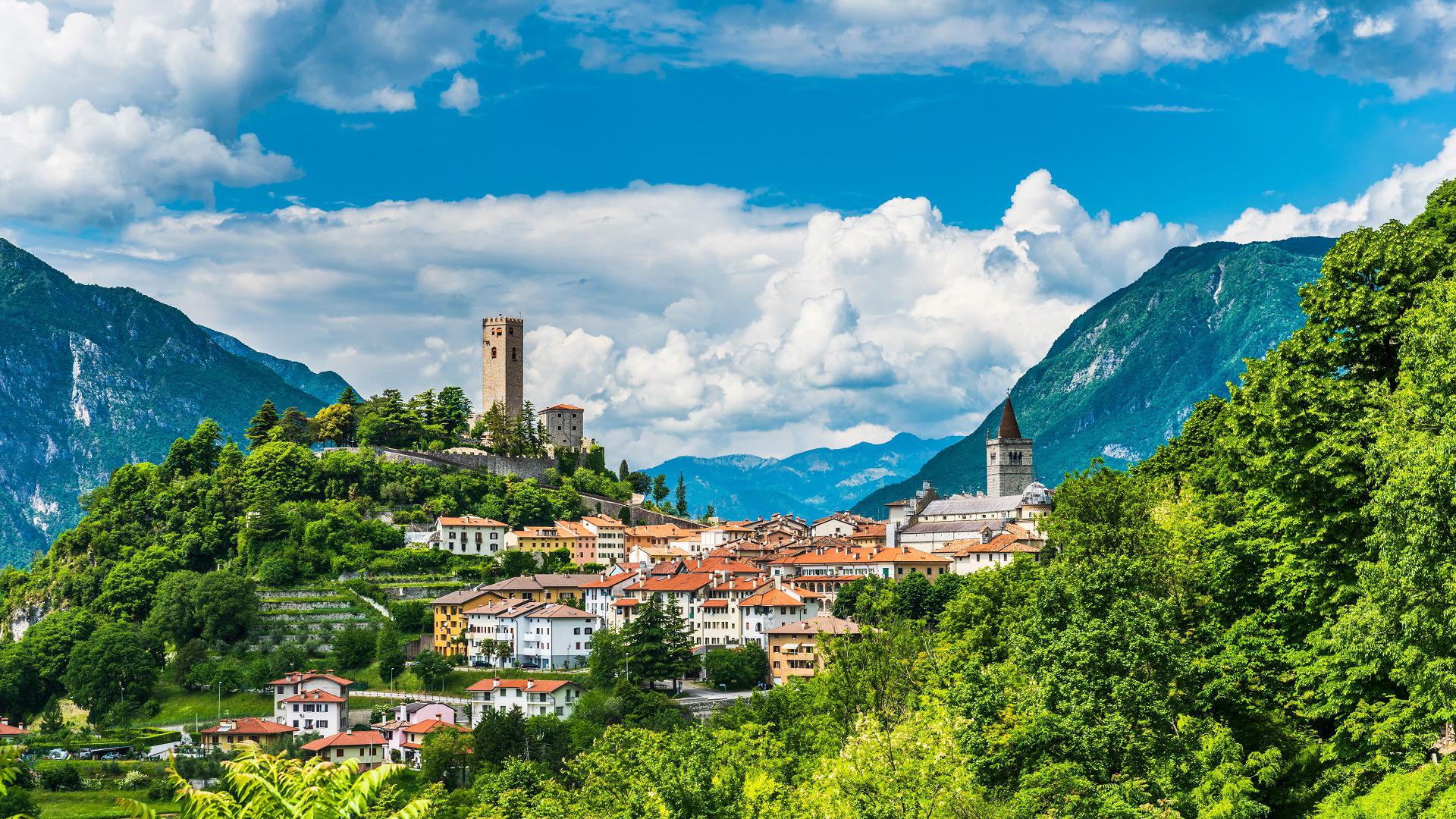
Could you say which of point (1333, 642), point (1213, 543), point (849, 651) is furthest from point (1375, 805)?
point (849, 651)

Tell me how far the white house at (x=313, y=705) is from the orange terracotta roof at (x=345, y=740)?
3425 millimetres

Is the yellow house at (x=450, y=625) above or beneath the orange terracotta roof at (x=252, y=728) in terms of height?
above

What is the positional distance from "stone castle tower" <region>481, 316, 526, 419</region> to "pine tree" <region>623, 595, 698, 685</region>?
2682 inches

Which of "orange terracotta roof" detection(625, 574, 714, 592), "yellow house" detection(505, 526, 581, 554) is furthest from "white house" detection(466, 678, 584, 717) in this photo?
"yellow house" detection(505, 526, 581, 554)

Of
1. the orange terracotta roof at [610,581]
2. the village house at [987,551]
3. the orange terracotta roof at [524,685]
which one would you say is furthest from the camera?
the orange terracotta roof at [610,581]

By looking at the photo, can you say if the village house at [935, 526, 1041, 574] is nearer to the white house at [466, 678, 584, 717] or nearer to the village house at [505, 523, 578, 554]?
the village house at [505, 523, 578, 554]

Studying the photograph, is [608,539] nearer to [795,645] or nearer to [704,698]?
[795,645]

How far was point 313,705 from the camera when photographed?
82.4m

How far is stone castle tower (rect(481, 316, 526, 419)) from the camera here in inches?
5989

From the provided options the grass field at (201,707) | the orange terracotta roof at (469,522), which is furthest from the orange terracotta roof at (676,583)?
the grass field at (201,707)

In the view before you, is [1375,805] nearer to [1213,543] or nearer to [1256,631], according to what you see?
[1256,631]

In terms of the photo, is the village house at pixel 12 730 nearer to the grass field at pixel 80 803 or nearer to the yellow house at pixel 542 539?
the grass field at pixel 80 803

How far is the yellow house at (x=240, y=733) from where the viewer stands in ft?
261

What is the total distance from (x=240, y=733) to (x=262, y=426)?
53.2 meters
